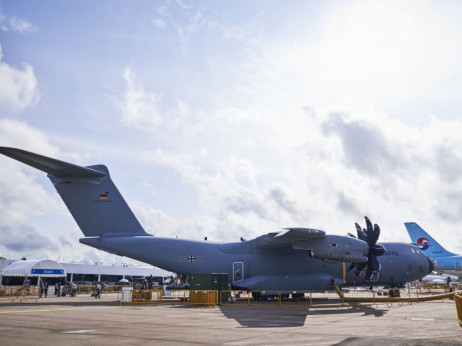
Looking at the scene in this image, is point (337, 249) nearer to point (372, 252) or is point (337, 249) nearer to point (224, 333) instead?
point (372, 252)

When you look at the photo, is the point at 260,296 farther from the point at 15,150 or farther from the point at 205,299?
the point at 15,150

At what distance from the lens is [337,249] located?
2106cm

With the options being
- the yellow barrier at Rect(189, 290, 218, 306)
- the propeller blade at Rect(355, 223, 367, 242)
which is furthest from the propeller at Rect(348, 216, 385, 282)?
the yellow barrier at Rect(189, 290, 218, 306)

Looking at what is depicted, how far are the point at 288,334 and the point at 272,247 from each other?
44.6ft

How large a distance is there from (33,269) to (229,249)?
28.3 meters

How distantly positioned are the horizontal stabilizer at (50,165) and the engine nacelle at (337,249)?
13.1m

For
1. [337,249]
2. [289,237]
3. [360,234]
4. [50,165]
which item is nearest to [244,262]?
[289,237]

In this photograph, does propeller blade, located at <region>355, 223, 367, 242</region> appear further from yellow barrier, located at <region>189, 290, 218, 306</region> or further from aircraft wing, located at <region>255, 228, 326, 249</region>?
yellow barrier, located at <region>189, 290, 218, 306</region>

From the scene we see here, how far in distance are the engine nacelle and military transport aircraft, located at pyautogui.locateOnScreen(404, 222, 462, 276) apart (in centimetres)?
3825

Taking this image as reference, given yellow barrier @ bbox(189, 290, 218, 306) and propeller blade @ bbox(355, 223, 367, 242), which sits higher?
propeller blade @ bbox(355, 223, 367, 242)

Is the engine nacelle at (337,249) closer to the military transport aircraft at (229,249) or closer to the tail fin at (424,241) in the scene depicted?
the military transport aircraft at (229,249)

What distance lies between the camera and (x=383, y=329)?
10.7m

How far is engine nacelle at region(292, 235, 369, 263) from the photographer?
69.1 ft

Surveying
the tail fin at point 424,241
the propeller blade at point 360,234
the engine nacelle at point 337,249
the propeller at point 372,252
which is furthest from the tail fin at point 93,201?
the tail fin at point 424,241
